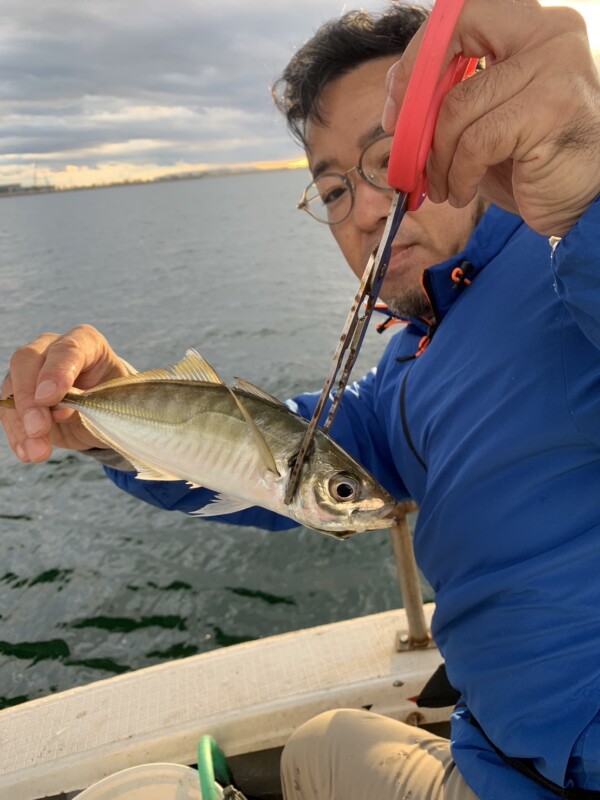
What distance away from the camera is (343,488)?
56.1 inches

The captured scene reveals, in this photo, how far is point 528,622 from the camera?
5.70 ft

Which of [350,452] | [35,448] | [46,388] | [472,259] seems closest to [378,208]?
[472,259]

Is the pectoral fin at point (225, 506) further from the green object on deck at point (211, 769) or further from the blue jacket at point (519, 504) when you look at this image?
the green object on deck at point (211, 769)

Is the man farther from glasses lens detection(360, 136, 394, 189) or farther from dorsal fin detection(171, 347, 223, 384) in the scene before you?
dorsal fin detection(171, 347, 223, 384)

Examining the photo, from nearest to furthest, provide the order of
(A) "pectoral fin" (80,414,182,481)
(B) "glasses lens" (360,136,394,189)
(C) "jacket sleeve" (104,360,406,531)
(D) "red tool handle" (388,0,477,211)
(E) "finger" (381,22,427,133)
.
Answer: (D) "red tool handle" (388,0,477,211) < (E) "finger" (381,22,427,133) < (A) "pectoral fin" (80,414,182,481) < (C) "jacket sleeve" (104,360,406,531) < (B) "glasses lens" (360,136,394,189)

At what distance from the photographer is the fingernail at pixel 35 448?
191cm

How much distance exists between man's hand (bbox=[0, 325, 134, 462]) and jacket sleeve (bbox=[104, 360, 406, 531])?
0.32 m

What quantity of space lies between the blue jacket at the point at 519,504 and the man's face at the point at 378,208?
47cm

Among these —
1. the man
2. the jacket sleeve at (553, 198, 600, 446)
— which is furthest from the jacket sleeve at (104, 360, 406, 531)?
the jacket sleeve at (553, 198, 600, 446)

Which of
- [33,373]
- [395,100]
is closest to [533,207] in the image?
[395,100]

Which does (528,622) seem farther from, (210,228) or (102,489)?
(210,228)

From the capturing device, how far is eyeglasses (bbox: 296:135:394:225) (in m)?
2.61

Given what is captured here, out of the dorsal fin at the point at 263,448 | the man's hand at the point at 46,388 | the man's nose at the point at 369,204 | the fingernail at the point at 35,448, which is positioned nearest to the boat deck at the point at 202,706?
the man's hand at the point at 46,388

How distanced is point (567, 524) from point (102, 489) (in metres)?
7.44
